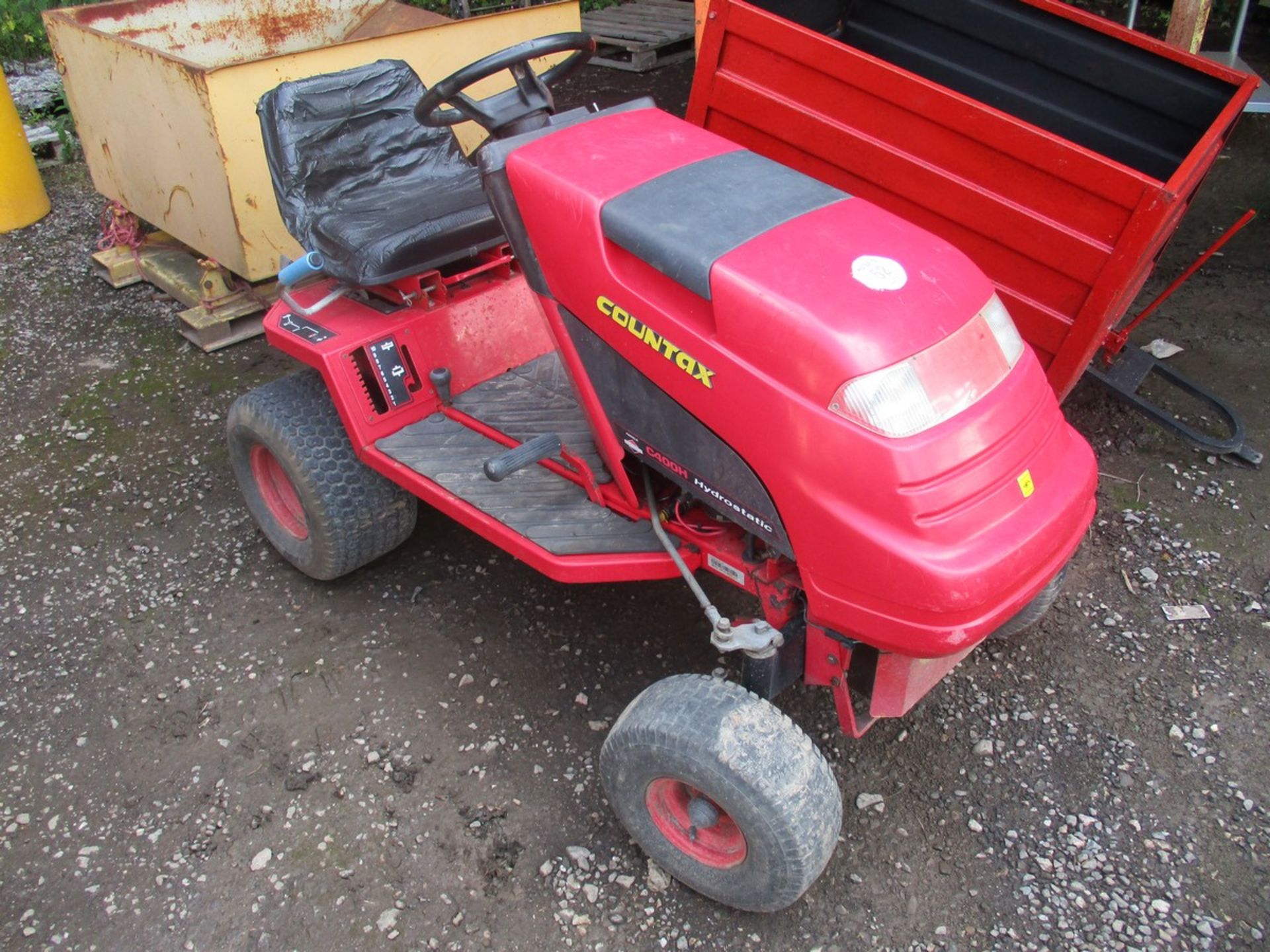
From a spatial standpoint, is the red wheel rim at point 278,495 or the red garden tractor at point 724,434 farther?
the red wheel rim at point 278,495

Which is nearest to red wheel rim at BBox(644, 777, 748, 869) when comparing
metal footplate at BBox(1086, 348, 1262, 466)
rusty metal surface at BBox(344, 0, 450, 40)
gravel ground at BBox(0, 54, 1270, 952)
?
gravel ground at BBox(0, 54, 1270, 952)

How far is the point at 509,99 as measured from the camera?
2213 millimetres

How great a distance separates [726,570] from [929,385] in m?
0.63

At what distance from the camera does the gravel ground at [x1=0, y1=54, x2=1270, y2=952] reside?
2.19 m

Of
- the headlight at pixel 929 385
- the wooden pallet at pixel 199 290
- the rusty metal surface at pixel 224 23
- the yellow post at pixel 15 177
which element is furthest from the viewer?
the yellow post at pixel 15 177

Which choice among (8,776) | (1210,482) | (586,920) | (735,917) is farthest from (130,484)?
(1210,482)

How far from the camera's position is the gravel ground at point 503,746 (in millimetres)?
2189

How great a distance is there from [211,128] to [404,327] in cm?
Answer: 167

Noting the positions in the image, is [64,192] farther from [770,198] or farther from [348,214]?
[770,198]

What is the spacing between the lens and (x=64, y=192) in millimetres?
5711

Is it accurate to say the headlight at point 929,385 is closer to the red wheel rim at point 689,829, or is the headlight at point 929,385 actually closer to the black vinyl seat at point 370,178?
the red wheel rim at point 689,829

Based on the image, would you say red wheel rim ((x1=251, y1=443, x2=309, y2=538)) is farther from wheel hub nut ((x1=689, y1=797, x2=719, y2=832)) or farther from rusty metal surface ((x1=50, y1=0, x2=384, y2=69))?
Result: rusty metal surface ((x1=50, y1=0, x2=384, y2=69))

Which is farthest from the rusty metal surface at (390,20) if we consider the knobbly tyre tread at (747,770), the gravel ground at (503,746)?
the knobbly tyre tread at (747,770)

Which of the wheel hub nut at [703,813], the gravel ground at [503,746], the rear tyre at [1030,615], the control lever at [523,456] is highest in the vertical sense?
the control lever at [523,456]
